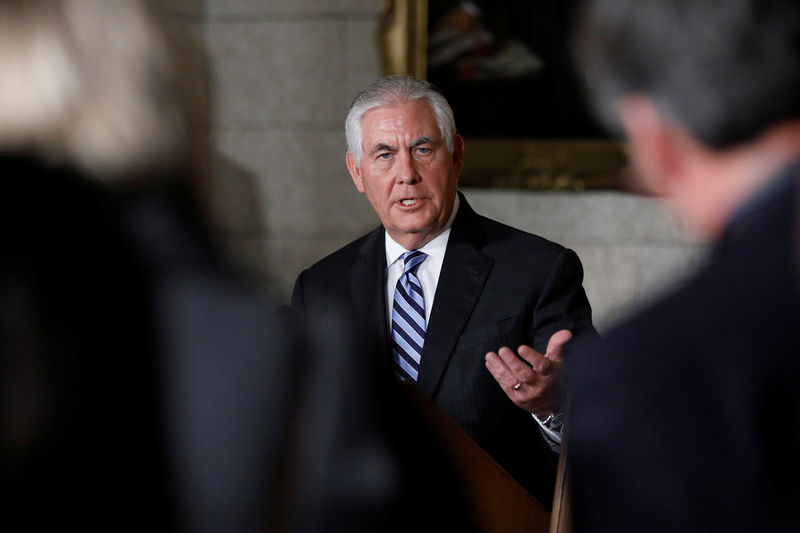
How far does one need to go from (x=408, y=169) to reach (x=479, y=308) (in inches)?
18.6

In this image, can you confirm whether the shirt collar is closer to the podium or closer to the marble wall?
the podium

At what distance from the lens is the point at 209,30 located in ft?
18.9

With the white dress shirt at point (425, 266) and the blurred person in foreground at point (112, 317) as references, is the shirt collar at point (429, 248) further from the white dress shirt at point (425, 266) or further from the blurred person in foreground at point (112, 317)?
the blurred person in foreground at point (112, 317)

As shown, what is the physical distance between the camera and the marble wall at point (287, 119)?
18.4 feet

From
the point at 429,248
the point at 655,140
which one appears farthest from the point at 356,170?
the point at 655,140

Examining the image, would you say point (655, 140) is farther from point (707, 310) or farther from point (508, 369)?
point (508, 369)

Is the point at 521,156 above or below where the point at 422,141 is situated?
below

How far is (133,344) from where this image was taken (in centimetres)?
77

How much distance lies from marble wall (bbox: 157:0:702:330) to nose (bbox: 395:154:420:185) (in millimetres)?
2534

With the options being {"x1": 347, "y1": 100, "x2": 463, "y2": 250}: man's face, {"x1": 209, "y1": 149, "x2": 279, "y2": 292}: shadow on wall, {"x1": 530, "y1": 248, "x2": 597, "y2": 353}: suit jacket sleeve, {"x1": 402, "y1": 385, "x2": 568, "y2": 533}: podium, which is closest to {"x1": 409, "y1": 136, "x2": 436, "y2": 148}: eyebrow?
{"x1": 347, "y1": 100, "x2": 463, "y2": 250}: man's face

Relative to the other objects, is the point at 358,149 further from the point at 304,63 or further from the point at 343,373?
the point at 304,63

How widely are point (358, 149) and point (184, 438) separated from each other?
7.46 feet

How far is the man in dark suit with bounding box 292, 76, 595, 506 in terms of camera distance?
8.24 feet

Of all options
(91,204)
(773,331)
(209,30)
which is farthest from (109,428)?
(209,30)
